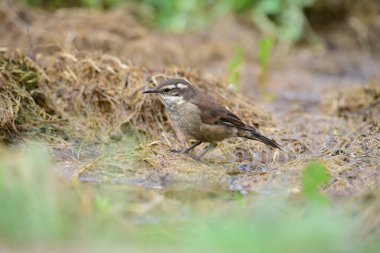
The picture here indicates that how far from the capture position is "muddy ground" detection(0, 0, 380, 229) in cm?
791

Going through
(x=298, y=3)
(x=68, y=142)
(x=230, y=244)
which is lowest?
(x=68, y=142)

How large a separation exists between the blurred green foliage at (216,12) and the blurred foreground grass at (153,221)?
37.2 feet

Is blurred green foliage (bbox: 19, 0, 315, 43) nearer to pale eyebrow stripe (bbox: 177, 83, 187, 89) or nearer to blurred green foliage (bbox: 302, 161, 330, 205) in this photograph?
pale eyebrow stripe (bbox: 177, 83, 187, 89)

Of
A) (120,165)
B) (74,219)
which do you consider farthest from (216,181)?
(74,219)

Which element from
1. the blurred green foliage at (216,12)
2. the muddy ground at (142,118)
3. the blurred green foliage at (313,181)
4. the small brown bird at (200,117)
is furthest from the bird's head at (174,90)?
the blurred green foliage at (216,12)

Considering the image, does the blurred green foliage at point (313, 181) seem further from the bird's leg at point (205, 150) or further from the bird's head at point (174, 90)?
the bird's head at point (174, 90)

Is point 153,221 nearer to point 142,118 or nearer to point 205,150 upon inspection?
point 205,150

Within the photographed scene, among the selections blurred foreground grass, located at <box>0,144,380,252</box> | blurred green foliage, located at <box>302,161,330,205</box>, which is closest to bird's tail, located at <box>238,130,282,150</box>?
blurred foreground grass, located at <box>0,144,380,252</box>

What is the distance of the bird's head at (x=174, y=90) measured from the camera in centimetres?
892

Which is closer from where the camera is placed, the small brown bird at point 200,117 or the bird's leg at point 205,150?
the small brown bird at point 200,117

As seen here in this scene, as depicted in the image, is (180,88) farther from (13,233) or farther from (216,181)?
(13,233)

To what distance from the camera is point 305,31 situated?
18.0m

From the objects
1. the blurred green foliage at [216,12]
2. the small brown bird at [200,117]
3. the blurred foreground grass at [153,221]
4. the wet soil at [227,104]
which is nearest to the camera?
Answer: the blurred foreground grass at [153,221]

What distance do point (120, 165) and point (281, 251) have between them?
3.34 m
